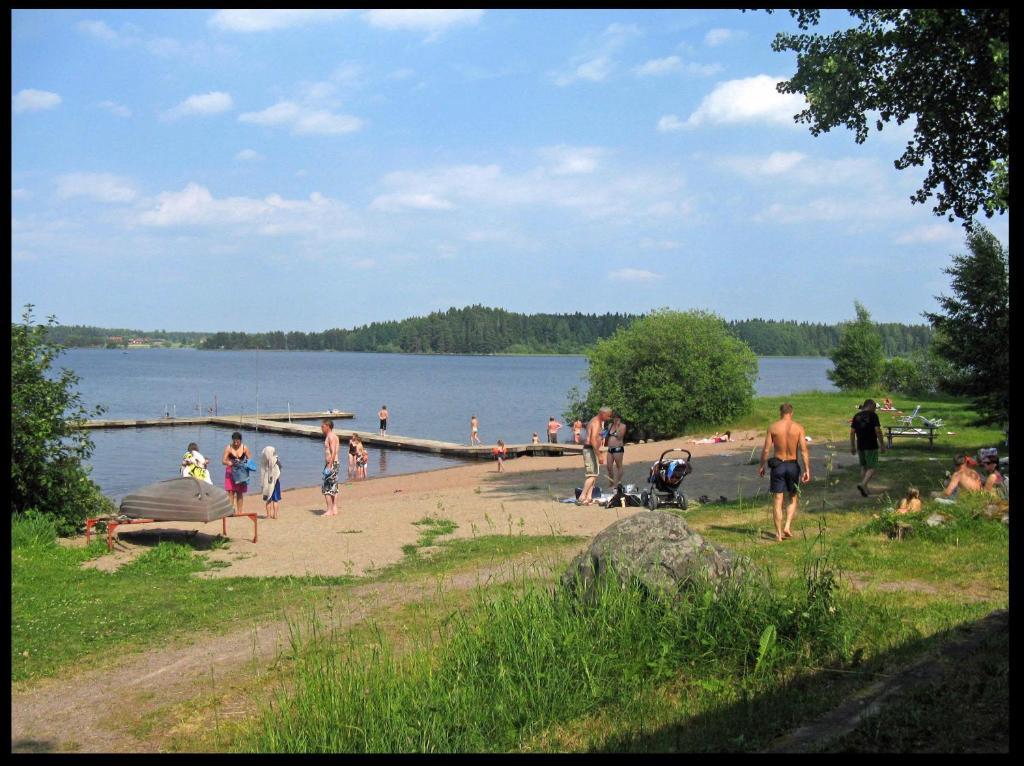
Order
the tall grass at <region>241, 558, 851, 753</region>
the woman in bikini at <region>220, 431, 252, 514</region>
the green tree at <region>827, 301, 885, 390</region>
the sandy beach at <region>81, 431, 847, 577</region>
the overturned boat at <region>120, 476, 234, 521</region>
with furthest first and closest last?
the green tree at <region>827, 301, 885, 390</region> < the woman in bikini at <region>220, 431, 252, 514</region> < the overturned boat at <region>120, 476, 234, 521</region> < the sandy beach at <region>81, 431, 847, 577</region> < the tall grass at <region>241, 558, 851, 753</region>

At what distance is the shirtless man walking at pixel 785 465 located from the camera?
11.1 metres

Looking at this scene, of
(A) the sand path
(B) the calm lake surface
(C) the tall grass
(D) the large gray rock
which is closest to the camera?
(C) the tall grass

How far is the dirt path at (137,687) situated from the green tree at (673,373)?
28382 mm

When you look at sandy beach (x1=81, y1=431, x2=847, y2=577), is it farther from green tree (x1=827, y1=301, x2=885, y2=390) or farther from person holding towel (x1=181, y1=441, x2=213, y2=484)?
green tree (x1=827, y1=301, x2=885, y2=390)

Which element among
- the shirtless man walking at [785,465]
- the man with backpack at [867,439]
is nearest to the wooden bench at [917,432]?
the man with backpack at [867,439]

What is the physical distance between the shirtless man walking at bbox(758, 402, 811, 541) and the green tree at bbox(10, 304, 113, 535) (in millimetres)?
10861

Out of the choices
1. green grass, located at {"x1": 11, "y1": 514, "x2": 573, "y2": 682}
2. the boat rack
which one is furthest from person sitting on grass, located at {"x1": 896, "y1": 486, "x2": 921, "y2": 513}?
the boat rack

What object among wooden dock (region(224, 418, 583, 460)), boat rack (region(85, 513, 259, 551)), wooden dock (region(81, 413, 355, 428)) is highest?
boat rack (region(85, 513, 259, 551))

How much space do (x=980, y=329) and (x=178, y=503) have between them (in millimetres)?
19132

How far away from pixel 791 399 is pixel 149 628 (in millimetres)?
38095

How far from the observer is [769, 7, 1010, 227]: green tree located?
12383 mm

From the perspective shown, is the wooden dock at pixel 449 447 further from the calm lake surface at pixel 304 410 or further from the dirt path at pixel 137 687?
the dirt path at pixel 137 687

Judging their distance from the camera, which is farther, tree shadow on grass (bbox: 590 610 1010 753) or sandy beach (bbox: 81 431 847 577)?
sandy beach (bbox: 81 431 847 577)

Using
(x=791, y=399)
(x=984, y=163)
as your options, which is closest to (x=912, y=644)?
(x=984, y=163)
